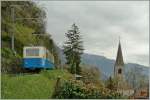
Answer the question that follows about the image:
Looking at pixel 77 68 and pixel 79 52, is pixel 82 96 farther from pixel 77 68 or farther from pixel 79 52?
pixel 77 68

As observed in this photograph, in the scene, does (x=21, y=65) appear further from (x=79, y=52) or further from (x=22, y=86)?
(x=22, y=86)

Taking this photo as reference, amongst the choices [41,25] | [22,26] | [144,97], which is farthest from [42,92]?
[41,25]

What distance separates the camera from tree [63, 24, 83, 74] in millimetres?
18056

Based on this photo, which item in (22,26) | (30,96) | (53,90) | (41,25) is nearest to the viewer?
(30,96)

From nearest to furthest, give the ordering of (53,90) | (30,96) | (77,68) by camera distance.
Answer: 1. (30,96)
2. (53,90)
3. (77,68)

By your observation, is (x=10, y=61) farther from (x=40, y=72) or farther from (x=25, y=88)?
(x=25, y=88)

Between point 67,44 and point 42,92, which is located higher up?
point 67,44

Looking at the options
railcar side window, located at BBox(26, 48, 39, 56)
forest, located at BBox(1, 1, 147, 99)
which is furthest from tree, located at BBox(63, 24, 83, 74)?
railcar side window, located at BBox(26, 48, 39, 56)

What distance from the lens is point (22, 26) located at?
2702cm

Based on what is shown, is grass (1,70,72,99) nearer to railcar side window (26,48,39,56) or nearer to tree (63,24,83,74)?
tree (63,24,83,74)

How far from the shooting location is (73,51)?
20.9 meters

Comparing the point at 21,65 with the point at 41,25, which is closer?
the point at 21,65

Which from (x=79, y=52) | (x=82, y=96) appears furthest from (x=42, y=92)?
(x=79, y=52)

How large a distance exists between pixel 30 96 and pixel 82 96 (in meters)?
1.90
